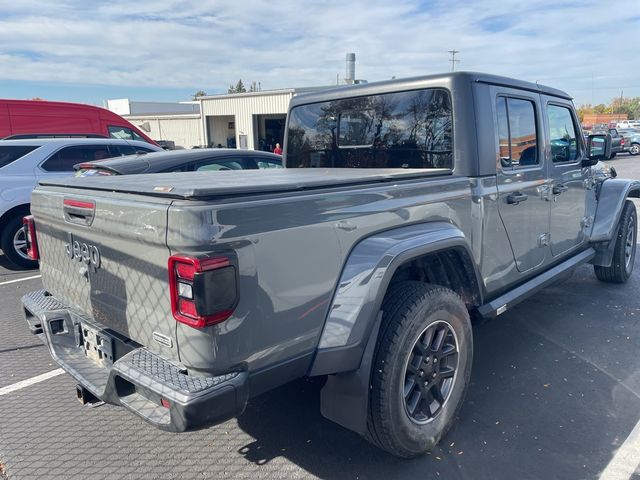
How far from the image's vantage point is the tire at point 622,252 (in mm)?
5348

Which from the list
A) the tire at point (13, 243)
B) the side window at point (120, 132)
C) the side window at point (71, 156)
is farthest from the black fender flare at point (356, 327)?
the side window at point (120, 132)

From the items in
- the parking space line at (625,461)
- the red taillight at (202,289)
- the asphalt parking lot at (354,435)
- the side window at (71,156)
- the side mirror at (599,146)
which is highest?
the side window at (71,156)

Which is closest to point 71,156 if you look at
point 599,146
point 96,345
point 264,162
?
point 264,162

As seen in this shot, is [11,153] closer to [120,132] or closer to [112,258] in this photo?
[112,258]

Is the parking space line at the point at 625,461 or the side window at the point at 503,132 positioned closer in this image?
the parking space line at the point at 625,461

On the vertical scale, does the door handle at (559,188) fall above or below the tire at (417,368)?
above

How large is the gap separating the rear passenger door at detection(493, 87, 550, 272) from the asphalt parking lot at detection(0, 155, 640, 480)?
2.84 feet

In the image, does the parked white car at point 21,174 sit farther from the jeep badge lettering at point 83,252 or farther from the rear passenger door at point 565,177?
the rear passenger door at point 565,177

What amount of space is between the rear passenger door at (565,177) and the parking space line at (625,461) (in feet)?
5.58

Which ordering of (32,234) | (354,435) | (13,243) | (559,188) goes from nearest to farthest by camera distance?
1. (354,435)
2. (32,234)
3. (559,188)
4. (13,243)

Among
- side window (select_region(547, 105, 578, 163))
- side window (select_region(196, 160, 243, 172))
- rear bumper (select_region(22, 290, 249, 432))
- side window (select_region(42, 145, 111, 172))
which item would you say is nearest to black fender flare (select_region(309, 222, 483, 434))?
rear bumper (select_region(22, 290, 249, 432))

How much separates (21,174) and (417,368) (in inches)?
251

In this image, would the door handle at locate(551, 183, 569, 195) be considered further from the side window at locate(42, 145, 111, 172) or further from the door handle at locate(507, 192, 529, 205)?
the side window at locate(42, 145, 111, 172)

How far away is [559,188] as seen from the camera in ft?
13.4
